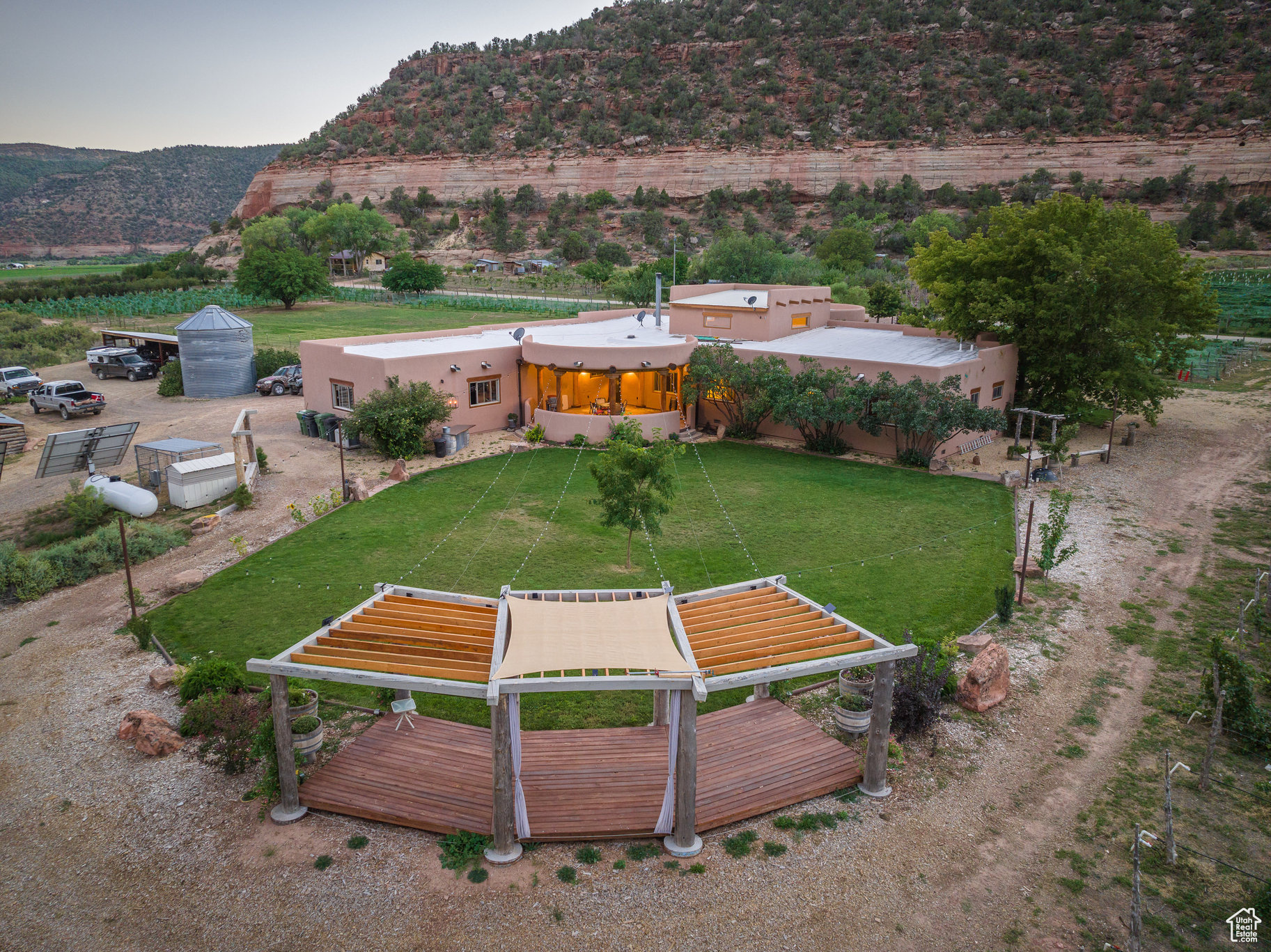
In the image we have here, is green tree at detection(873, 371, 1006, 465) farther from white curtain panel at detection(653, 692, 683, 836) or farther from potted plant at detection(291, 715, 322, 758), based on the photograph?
potted plant at detection(291, 715, 322, 758)

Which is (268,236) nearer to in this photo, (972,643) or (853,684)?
(972,643)

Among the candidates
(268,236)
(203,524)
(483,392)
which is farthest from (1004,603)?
(268,236)

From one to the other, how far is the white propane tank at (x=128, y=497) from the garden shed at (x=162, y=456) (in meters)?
1.13

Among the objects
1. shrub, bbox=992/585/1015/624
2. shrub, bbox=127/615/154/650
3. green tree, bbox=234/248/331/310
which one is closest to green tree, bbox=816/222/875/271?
green tree, bbox=234/248/331/310

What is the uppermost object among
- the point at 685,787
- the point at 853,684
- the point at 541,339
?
the point at 541,339

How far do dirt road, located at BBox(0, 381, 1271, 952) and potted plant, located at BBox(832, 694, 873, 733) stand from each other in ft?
2.28

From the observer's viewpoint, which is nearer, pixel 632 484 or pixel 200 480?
pixel 632 484

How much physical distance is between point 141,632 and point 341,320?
42983 millimetres

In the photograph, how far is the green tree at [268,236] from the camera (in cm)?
8431

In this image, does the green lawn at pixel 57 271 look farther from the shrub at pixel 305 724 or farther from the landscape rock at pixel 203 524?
the shrub at pixel 305 724

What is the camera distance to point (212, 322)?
3234 cm

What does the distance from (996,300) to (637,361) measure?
12741 mm

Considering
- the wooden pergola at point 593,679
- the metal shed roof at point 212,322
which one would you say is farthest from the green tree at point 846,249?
the wooden pergola at point 593,679

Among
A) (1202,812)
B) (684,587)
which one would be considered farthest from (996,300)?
(1202,812)
